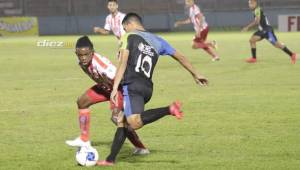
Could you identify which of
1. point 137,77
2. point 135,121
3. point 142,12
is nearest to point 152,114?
point 135,121

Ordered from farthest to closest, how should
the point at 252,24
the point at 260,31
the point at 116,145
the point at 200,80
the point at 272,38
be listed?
the point at 260,31
the point at 272,38
the point at 252,24
the point at 200,80
the point at 116,145

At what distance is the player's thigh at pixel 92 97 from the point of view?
10055 millimetres

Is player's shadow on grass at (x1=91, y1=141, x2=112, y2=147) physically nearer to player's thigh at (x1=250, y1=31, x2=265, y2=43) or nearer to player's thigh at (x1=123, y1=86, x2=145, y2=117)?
player's thigh at (x1=123, y1=86, x2=145, y2=117)

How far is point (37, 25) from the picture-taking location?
197 ft

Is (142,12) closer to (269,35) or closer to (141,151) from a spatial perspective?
(269,35)

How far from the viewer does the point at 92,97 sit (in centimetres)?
1014

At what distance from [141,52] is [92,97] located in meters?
1.33

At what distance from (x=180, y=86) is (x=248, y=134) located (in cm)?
762

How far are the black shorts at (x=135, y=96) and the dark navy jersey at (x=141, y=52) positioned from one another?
0.21 feet

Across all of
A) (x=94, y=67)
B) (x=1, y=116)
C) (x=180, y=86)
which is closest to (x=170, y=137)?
(x=94, y=67)

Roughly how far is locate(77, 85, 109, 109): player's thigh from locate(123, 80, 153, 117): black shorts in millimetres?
1007

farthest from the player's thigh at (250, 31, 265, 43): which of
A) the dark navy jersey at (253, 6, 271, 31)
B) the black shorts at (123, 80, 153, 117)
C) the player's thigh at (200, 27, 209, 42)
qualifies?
the black shorts at (123, 80, 153, 117)

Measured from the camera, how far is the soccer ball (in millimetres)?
9125

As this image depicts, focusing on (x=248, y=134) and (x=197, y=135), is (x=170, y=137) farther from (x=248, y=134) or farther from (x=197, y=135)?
(x=248, y=134)
